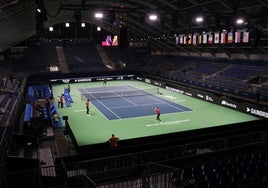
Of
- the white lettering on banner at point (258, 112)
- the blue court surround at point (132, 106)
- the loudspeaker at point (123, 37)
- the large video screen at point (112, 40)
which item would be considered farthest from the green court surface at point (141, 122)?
the large video screen at point (112, 40)

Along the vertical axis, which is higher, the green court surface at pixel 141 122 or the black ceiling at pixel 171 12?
the black ceiling at pixel 171 12

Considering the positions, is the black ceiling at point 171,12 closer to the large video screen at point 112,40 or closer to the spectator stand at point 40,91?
the large video screen at point 112,40

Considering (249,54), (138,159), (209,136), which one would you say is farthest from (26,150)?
(249,54)

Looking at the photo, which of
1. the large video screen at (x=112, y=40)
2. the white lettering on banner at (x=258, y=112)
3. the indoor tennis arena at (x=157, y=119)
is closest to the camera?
the indoor tennis arena at (x=157, y=119)

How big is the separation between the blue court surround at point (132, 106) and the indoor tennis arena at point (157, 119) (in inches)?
4.1

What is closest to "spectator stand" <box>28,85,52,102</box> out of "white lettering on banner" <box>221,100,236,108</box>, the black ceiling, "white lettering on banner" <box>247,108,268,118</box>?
the black ceiling

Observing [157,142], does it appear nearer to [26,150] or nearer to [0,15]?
[26,150]

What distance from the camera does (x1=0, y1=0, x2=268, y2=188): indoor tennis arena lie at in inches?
448

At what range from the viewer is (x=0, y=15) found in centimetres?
1470

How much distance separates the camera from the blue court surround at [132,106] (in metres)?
25.9

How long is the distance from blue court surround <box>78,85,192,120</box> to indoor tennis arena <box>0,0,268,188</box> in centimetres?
10

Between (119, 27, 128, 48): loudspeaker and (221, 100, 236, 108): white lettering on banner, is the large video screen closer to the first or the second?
(119, 27, 128, 48): loudspeaker

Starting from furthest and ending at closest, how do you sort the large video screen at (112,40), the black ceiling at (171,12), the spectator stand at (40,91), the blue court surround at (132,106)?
the large video screen at (112,40)
the spectator stand at (40,91)
the blue court surround at (132,106)
the black ceiling at (171,12)

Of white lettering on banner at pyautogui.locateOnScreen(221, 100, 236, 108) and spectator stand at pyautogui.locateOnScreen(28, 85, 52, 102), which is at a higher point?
spectator stand at pyautogui.locateOnScreen(28, 85, 52, 102)
